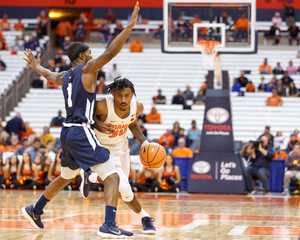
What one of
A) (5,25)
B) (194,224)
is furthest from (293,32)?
(194,224)

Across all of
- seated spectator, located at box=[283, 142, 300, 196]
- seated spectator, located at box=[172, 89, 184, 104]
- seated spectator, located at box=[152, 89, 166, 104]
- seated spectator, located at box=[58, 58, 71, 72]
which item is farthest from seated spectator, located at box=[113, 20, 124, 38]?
seated spectator, located at box=[283, 142, 300, 196]

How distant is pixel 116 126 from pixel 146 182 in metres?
7.29

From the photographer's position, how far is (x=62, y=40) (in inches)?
942

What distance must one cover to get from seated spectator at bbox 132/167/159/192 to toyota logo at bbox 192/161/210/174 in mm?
1114

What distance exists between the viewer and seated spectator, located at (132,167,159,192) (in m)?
12.5

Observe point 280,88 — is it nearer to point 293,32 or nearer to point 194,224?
point 293,32

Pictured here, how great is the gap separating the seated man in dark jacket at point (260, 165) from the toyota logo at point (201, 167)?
1053 mm

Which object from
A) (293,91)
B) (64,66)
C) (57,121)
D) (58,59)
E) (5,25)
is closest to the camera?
(57,121)

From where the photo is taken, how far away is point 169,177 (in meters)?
12.5

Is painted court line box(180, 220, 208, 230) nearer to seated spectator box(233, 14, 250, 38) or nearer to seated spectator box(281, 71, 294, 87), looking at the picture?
seated spectator box(233, 14, 250, 38)

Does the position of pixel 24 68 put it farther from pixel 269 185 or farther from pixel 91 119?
pixel 91 119

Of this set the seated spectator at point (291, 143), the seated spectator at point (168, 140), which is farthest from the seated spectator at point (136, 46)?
the seated spectator at point (291, 143)

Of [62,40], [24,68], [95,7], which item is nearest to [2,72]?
[24,68]

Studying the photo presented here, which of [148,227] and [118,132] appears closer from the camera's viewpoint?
[148,227]
